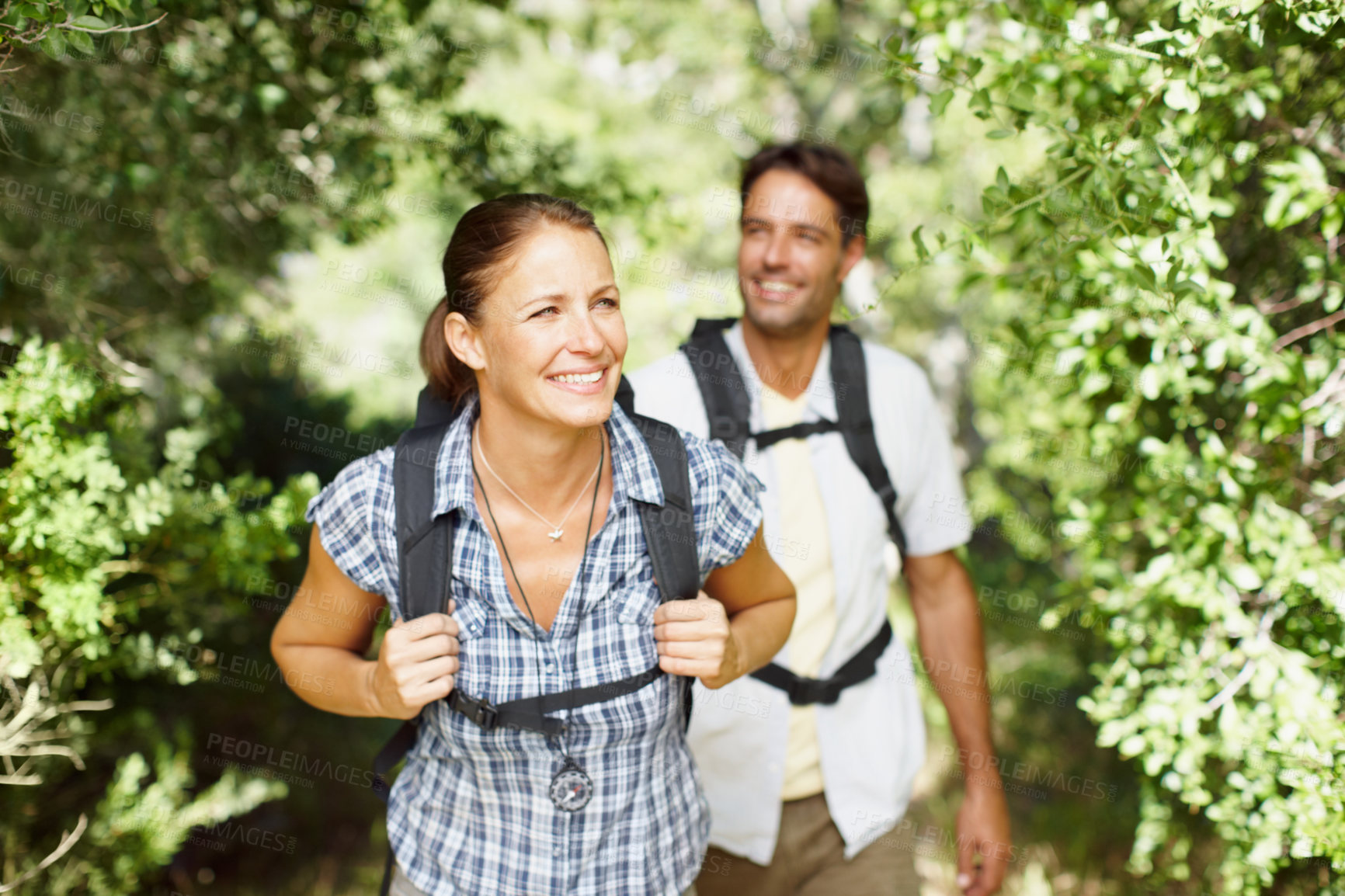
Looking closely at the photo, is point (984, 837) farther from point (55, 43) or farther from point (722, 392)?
point (55, 43)

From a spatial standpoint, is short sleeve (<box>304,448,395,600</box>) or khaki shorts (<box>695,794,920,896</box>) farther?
khaki shorts (<box>695,794,920,896</box>)

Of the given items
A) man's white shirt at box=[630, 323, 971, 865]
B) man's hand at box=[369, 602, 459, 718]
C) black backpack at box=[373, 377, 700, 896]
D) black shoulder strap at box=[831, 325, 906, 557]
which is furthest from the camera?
black shoulder strap at box=[831, 325, 906, 557]

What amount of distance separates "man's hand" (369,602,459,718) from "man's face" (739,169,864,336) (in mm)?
1505

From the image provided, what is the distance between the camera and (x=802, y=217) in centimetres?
287

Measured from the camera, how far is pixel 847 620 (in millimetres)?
2668

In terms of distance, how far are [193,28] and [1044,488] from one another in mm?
3981

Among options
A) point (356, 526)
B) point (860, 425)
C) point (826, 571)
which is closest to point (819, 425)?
point (860, 425)

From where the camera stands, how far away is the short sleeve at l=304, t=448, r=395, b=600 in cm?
176

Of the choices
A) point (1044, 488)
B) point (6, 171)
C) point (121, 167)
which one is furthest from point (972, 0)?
point (6, 171)

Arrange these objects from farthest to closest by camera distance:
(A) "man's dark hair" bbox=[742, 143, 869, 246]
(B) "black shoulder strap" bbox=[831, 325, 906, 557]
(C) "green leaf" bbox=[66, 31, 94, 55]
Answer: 1. (A) "man's dark hair" bbox=[742, 143, 869, 246]
2. (B) "black shoulder strap" bbox=[831, 325, 906, 557]
3. (C) "green leaf" bbox=[66, 31, 94, 55]

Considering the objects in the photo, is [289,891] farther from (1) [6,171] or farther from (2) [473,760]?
(1) [6,171]

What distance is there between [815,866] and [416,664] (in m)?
1.56

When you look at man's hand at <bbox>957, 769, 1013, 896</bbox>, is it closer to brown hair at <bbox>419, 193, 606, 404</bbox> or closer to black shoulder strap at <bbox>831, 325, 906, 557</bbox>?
black shoulder strap at <bbox>831, 325, 906, 557</bbox>

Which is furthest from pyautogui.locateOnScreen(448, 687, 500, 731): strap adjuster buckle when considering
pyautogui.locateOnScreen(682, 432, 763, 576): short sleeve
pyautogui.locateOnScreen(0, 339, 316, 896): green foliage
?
pyautogui.locateOnScreen(0, 339, 316, 896): green foliage
